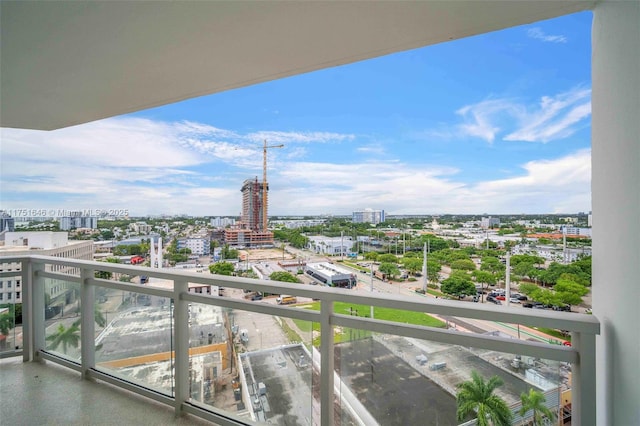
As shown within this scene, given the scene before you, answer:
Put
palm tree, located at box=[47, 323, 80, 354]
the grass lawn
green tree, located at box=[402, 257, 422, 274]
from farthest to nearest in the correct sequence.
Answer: palm tree, located at box=[47, 323, 80, 354] → green tree, located at box=[402, 257, 422, 274] → the grass lawn

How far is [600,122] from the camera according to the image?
1.18 metres

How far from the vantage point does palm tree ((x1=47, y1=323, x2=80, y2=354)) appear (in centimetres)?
275

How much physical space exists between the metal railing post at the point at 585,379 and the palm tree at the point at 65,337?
3992mm

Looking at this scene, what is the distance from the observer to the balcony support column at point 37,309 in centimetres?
305

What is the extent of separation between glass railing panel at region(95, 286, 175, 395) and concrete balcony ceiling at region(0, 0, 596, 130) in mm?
1860

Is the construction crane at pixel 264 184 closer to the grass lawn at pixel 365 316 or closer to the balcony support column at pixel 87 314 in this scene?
the grass lawn at pixel 365 316

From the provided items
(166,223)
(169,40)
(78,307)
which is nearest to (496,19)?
(169,40)

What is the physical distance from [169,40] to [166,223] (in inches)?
86.7

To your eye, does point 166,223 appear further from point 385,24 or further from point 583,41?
point 583,41

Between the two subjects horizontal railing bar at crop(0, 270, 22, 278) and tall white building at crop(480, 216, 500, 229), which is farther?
horizontal railing bar at crop(0, 270, 22, 278)

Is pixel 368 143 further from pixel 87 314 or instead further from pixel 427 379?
pixel 87 314

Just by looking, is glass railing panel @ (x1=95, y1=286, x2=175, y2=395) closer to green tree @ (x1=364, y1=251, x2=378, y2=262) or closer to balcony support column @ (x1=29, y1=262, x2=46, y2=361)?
balcony support column @ (x1=29, y1=262, x2=46, y2=361)

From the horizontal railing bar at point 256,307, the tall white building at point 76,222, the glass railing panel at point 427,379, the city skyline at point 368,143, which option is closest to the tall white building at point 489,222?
the city skyline at point 368,143

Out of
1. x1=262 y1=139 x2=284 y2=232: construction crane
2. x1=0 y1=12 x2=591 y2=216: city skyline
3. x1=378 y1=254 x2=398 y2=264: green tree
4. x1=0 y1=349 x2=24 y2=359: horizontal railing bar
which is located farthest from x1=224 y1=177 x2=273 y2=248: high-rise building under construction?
x1=0 y1=349 x2=24 y2=359: horizontal railing bar
